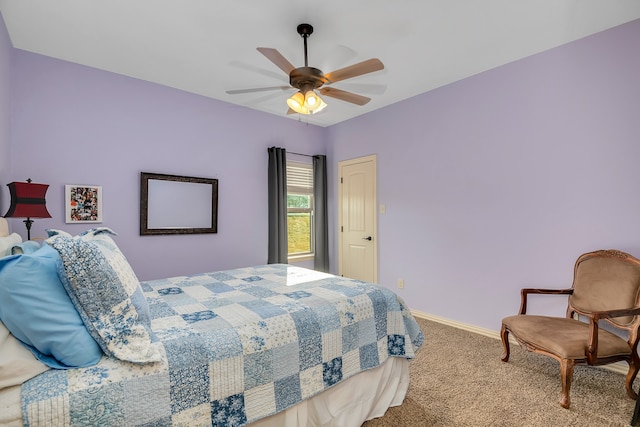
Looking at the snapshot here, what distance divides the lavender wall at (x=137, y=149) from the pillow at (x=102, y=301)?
94.9 inches

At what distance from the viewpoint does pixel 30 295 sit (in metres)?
1.04

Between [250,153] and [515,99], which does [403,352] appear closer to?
[515,99]

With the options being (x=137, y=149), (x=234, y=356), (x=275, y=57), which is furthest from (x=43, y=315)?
(x=137, y=149)

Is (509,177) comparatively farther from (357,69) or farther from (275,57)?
(275,57)

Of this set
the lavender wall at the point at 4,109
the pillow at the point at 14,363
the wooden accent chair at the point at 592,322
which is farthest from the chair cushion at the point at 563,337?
the lavender wall at the point at 4,109

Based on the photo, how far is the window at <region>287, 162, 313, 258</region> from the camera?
4805mm

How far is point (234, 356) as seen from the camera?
134 centimetres

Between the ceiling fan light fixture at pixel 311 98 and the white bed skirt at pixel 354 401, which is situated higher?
the ceiling fan light fixture at pixel 311 98

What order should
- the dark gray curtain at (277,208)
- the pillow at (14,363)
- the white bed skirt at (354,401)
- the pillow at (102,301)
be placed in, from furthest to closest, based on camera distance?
1. the dark gray curtain at (277,208)
2. the white bed skirt at (354,401)
3. the pillow at (102,301)
4. the pillow at (14,363)

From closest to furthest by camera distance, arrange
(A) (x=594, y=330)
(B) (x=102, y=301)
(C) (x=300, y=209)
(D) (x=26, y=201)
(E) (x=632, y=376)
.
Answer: (B) (x=102, y=301) → (A) (x=594, y=330) → (E) (x=632, y=376) → (D) (x=26, y=201) → (C) (x=300, y=209)

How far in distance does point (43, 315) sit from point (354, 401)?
1.58 meters

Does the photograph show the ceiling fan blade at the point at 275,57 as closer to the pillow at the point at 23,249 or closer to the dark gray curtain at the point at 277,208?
the pillow at the point at 23,249

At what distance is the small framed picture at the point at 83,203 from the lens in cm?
298

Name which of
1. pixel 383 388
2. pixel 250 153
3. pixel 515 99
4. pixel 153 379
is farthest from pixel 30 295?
pixel 515 99
